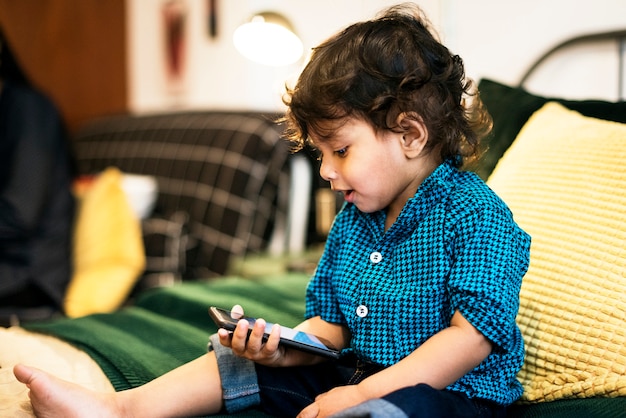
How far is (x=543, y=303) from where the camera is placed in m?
1.06

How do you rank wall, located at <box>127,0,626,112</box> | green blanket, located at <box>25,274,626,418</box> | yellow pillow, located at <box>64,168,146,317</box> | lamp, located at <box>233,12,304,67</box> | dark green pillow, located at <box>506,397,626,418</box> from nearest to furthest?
1. dark green pillow, located at <box>506,397,626,418</box>
2. green blanket, located at <box>25,274,626,418</box>
3. wall, located at <box>127,0,626,112</box>
4. lamp, located at <box>233,12,304,67</box>
5. yellow pillow, located at <box>64,168,146,317</box>

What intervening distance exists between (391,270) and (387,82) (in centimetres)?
28

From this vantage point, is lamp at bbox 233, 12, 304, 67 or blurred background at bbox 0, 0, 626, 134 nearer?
blurred background at bbox 0, 0, 626, 134

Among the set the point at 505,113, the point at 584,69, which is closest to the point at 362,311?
the point at 505,113

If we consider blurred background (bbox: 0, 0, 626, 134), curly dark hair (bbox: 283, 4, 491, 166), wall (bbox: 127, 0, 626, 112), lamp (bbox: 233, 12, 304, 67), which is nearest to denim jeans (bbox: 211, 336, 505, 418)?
curly dark hair (bbox: 283, 4, 491, 166)

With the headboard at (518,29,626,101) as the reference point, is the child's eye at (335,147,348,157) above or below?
below

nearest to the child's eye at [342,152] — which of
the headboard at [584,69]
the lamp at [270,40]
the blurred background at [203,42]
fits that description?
the blurred background at [203,42]

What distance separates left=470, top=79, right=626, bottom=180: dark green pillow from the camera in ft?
4.61

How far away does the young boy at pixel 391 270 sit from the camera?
93cm

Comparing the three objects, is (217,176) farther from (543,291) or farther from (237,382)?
(543,291)

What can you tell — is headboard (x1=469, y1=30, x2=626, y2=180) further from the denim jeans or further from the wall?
the denim jeans

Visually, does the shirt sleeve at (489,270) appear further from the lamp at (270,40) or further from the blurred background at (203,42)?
the lamp at (270,40)

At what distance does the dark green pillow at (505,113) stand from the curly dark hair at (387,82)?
1.05 feet

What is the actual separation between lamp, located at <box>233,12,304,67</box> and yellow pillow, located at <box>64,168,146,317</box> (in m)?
0.70
